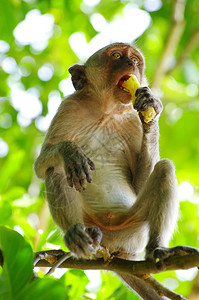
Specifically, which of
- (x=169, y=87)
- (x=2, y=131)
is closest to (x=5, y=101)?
(x=2, y=131)

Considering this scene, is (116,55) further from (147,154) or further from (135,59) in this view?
(147,154)

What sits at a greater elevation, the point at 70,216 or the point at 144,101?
the point at 144,101

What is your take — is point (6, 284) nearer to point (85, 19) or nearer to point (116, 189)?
point (116, 189)

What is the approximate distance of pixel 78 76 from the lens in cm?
631

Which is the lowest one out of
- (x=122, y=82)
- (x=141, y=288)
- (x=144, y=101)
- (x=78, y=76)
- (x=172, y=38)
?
(x=141, y=288)

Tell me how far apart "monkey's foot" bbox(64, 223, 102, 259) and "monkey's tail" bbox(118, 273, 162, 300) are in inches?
24.5

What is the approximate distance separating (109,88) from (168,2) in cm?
496

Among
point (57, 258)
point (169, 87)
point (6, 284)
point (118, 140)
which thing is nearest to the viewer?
point (6, 284)

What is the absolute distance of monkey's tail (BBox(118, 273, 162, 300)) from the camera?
4.85 metres

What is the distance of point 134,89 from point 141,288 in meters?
2.09

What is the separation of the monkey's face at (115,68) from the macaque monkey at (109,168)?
0.04 ft

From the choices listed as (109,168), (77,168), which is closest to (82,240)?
(77,168)

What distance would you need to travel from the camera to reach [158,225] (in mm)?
4812

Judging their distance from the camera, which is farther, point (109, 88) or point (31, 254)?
point (109, 88)
